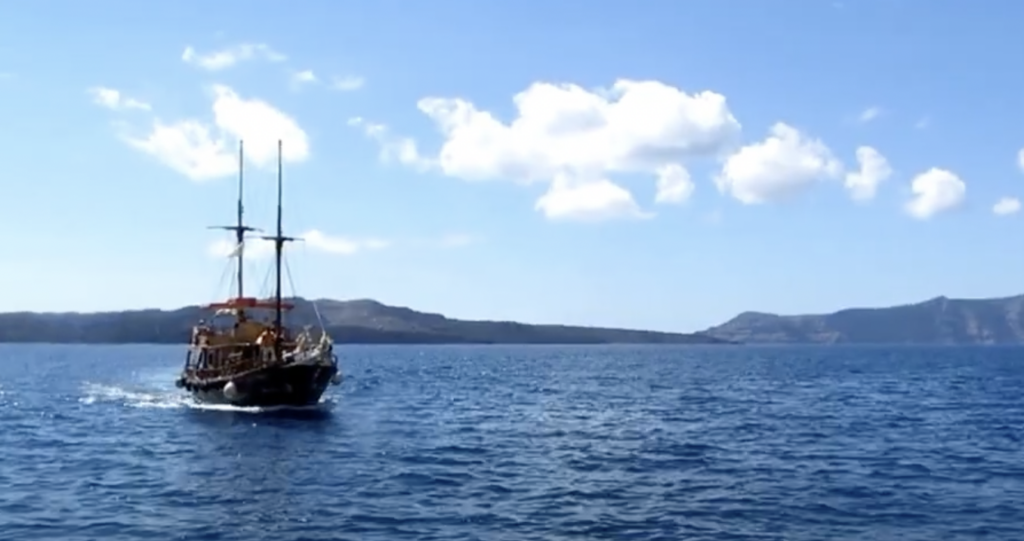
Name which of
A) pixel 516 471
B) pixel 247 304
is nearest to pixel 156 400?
pixel 247 304

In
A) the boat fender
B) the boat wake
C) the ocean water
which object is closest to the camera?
the ocean water

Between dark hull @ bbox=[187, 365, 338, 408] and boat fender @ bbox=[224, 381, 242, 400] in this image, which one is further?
boat fender @ bbox=[224, 381, 242, 400]

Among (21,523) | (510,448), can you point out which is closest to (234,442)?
(510,448)

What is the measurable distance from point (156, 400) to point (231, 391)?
1579 cm

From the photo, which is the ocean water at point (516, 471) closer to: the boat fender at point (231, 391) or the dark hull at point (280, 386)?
the boat fender at point (231, 391)

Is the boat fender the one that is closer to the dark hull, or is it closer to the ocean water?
the dark hull

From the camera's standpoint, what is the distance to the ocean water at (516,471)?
31000 millimetres

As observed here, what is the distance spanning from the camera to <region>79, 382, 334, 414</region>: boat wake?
234 feet

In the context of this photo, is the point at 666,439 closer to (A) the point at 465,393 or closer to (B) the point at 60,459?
(B) the point at 60,459

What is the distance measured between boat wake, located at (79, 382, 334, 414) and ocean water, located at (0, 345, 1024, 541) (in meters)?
0.90

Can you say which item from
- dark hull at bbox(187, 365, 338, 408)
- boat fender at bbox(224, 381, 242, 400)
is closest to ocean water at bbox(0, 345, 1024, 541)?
boat fender at bbox(224, 381, 242, 400)

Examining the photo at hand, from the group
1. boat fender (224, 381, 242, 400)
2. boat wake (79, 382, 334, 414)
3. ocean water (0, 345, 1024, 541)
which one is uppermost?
boat fender (224, 381, 242, 400)

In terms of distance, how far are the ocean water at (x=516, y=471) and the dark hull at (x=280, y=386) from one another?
1.53 metres

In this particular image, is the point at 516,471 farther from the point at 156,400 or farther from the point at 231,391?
the point at 156,400
